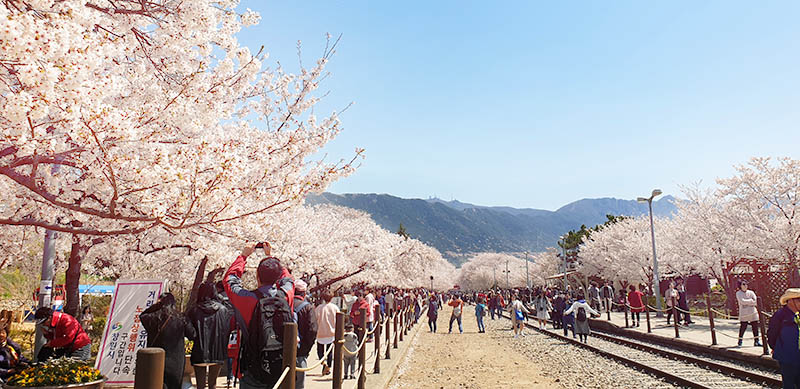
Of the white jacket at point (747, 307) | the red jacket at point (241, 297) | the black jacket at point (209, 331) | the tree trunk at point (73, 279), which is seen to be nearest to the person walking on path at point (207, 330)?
the black jacket at point (209, 331)

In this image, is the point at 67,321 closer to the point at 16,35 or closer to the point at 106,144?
the point at 106,144

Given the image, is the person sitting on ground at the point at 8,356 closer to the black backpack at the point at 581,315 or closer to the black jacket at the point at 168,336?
the black jacket at the point at 168,336

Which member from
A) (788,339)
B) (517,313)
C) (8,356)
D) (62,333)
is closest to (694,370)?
(788,339)

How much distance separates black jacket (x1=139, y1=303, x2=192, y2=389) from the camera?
5.64 meters

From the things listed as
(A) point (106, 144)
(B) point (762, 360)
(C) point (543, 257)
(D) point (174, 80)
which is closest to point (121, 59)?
(D) point (174, 80)

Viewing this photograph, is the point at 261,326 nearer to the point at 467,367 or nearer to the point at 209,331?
the point at 209,331

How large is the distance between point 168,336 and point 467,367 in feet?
28.7

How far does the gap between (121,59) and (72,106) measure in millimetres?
3158

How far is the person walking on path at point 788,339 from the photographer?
245 inches

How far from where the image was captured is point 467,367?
12578 mm

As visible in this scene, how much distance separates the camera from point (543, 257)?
8812 centimetres

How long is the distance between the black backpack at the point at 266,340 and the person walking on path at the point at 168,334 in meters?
1.91

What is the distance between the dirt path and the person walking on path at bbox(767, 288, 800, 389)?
446cm

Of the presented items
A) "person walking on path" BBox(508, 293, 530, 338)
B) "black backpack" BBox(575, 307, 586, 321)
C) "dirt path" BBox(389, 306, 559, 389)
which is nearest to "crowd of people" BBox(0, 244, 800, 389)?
"dirt path" BBox(389, 306, 559, 389)
